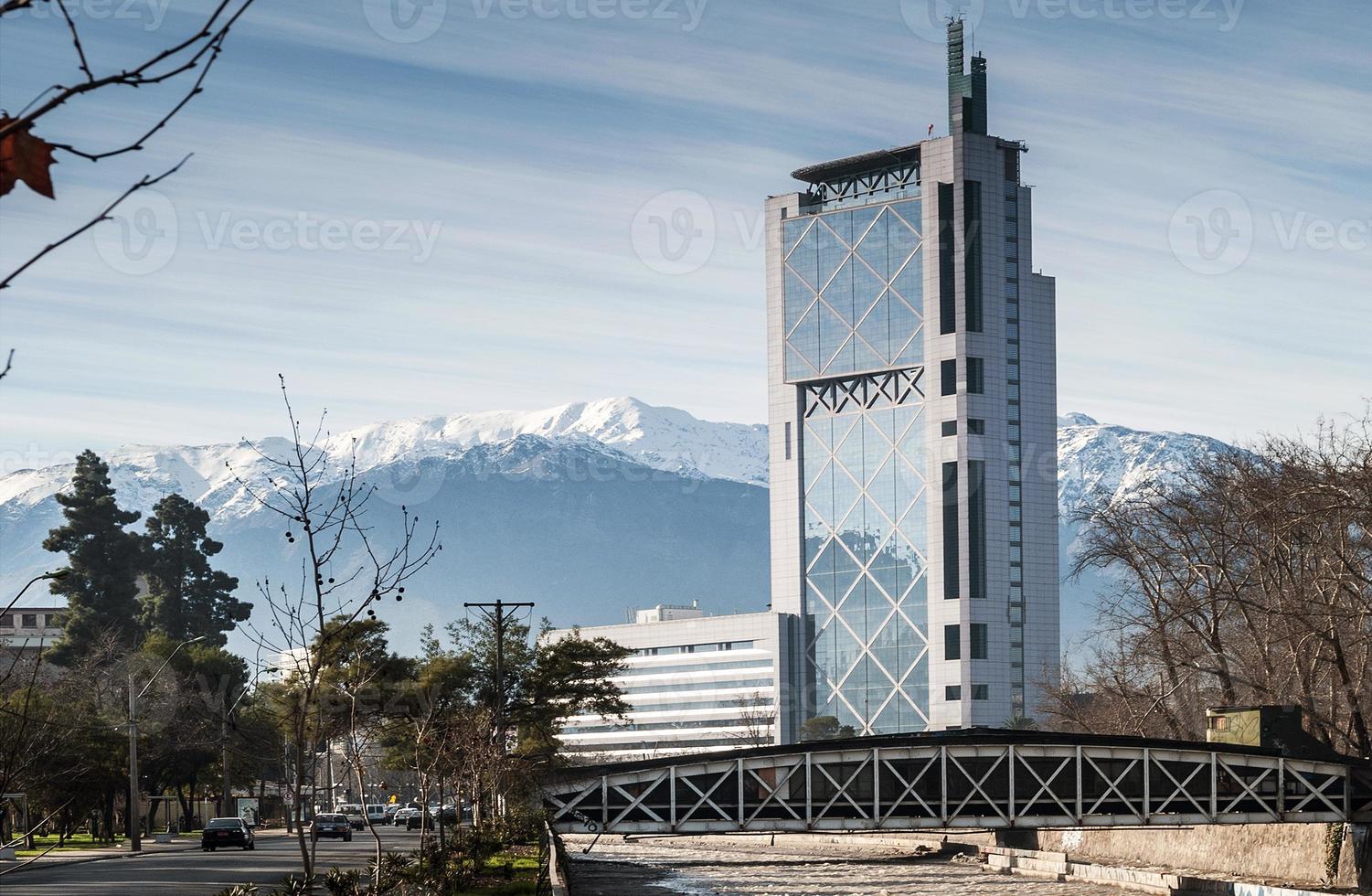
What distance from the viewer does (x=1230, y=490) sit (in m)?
71.8

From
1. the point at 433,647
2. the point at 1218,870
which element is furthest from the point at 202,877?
the point at 433,647

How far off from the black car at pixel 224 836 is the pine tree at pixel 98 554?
231 feet

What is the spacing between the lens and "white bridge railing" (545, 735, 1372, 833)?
242 ft

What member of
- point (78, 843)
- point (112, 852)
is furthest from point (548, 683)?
point (112, 852)

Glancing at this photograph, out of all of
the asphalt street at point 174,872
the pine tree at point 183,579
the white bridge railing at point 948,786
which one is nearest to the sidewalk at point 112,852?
the asphalt street at point 174,872

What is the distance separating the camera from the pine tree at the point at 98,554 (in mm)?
147125

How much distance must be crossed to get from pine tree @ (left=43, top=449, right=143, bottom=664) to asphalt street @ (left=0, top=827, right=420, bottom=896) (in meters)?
74.6

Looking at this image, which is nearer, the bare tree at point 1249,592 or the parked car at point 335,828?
the bare tree at point 1249,592

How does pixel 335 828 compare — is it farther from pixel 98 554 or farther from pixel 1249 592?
pixel 98 554

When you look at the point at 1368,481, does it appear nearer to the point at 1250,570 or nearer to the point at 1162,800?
the point at 1250,570

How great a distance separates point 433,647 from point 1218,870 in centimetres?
5331

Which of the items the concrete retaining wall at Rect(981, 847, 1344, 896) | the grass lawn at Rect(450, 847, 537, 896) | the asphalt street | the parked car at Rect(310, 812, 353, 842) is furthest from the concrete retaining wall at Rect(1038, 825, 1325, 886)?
the parked car at Rect(310, 812, 353, 842)

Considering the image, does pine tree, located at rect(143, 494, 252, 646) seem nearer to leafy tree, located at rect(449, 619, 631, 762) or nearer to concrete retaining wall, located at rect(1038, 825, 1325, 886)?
leafy tree, located at rect(449, 619, 631, 762)

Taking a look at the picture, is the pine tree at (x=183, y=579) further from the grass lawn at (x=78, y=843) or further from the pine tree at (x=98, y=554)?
the grass lawn at (x=78, y=843)
